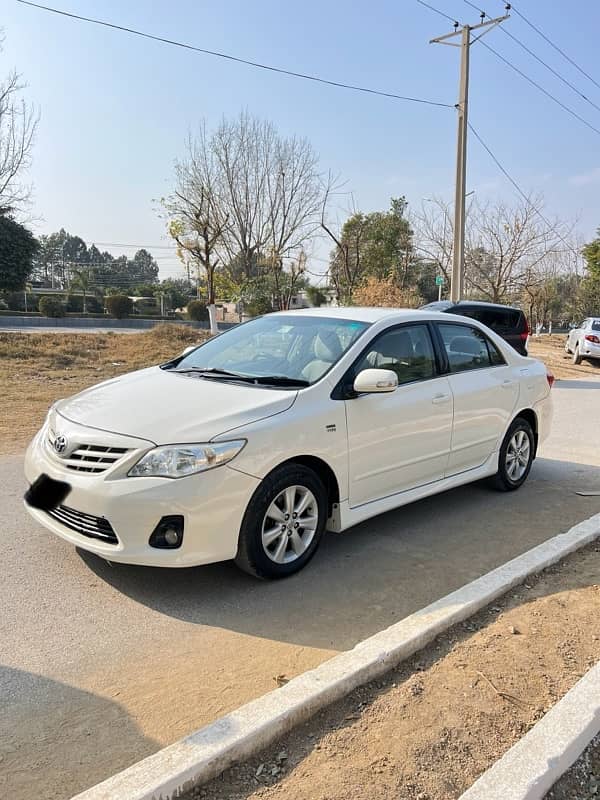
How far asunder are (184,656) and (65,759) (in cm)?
80

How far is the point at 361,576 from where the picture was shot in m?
4.03

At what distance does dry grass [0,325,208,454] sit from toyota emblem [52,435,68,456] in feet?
10.8

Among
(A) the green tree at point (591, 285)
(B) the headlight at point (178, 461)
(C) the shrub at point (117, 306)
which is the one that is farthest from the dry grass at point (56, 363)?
(A) the green tree at point (591, 285)

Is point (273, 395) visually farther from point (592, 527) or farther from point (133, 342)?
point (133, 342)

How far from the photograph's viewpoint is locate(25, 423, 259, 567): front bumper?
132 inches

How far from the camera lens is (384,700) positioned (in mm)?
2594

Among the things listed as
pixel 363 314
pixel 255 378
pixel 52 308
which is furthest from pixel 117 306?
pixel 255 378

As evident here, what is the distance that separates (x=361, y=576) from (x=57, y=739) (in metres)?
2.07

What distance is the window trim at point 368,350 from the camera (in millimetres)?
4160

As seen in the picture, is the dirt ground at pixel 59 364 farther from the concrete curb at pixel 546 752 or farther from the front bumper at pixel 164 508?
the concrete curb at pixel 546 752

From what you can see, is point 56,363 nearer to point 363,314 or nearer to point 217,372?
point 217,372

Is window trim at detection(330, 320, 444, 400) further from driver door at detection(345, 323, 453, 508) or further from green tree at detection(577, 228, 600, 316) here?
→ green tree at detection(577, 228, 600, 316)

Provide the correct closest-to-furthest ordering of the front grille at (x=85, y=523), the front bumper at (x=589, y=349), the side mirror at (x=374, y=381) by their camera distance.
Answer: the front grille at (x=85, y=523)
the side mirror at (x=374, y=381)
the front bumper at (x=589, y=349)

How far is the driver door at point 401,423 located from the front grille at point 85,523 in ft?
5.07
